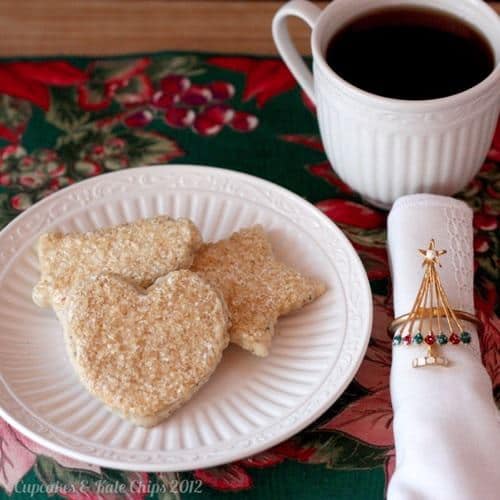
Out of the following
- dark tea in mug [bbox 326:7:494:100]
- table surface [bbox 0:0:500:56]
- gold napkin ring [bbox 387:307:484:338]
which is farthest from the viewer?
table surface [bbox 0:0:500:56]

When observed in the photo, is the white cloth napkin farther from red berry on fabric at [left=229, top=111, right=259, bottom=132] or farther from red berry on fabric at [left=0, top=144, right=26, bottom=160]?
red berry on fabric at [left=0, top=144, right=26, bottom=160]

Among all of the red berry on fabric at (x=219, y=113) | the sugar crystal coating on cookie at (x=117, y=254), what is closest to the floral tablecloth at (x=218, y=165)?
the red berry on fabric at (x=219, y=113)

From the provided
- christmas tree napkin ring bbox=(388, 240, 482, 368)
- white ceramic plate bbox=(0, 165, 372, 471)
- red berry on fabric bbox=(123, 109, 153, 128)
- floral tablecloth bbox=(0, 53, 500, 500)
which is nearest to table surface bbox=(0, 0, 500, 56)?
floral tablecloth bbox=(0, 53, 500, 500)

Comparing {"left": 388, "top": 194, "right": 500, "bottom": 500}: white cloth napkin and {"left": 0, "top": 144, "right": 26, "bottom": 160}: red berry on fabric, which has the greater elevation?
{"left": 388, "top": 194, "right": 500, "bottom": 500}: white cloth napkin

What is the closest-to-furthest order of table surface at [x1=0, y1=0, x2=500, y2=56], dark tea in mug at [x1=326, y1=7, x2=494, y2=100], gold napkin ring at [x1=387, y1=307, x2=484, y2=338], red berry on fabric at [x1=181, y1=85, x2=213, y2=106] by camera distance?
gold napkin ring at [x1=387, y1=307, x2=484, y2=338], dark tea in mug at [x1=326, y1=7, x2=494, y2=100], red berry on fabric at [x1=181, y1=85, x2=213, y2=106], table surface at [x1=0, y1=0, x2=500, y2=56]

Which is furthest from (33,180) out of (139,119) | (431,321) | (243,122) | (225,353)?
(431,321)

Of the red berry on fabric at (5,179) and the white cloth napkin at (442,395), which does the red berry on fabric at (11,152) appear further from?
the white cloth napkin at (442,395)
